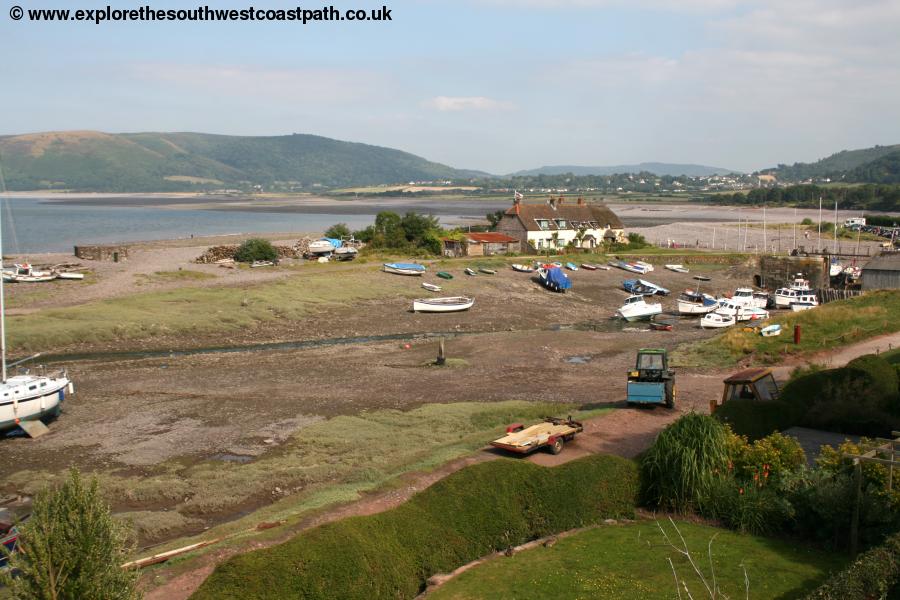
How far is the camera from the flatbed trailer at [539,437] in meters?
20.5

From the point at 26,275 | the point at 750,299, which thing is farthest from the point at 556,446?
the point at 26,275

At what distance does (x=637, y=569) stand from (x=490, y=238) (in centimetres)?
7003

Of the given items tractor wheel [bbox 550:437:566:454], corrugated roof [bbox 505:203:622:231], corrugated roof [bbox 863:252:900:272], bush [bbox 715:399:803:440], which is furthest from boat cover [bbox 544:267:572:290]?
tractor wheel [bbox 550:437:566:454]

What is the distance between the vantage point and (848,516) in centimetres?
1512

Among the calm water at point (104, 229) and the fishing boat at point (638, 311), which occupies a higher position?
the calm water at point (104, 229)

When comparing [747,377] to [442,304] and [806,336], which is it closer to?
[806,336]

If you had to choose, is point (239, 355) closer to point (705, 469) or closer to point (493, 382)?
point (493, 382)

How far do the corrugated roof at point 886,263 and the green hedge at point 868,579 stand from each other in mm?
51105

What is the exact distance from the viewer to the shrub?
55.8 ft

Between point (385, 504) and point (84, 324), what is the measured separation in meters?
33.7

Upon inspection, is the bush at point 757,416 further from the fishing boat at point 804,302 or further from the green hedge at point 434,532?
the fishing boat at point 804,302

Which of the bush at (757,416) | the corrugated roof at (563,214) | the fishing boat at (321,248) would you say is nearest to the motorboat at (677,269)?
the corrugated roof at (563,214)

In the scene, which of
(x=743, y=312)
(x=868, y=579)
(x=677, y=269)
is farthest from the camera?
(x=677, y=269)

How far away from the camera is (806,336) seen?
40188mm
